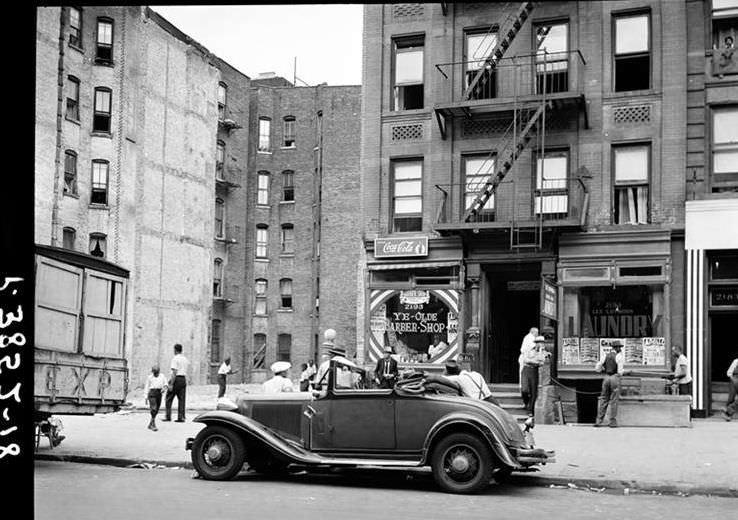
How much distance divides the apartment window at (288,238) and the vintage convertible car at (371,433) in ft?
131

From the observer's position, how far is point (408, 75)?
2633 cm

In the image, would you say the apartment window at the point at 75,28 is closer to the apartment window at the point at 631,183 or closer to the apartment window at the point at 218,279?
the apartment window at the point at 218,279

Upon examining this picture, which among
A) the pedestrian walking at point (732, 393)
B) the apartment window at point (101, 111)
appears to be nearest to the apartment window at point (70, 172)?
the apartment window at point (101, 111)

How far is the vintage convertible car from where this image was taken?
11867mm

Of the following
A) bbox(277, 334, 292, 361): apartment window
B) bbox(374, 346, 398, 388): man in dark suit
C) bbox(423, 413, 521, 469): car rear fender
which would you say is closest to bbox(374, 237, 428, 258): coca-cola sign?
bbox(374, 346, 398, 388): man in dark suit

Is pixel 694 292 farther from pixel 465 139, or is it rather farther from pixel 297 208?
pixel 297 208

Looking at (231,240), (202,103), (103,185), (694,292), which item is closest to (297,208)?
(231,240)

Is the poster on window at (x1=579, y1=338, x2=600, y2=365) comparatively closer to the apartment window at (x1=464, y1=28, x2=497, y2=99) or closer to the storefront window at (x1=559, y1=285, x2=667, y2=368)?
the storefront window at (x1=559, y1=285, x2=667, y2=368)

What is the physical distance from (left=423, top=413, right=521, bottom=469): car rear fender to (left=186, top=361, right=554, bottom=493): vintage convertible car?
1 cm

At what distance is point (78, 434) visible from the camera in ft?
62.0

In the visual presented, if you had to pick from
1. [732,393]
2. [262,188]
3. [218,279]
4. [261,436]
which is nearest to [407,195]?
[732,393]

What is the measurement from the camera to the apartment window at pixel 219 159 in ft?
161

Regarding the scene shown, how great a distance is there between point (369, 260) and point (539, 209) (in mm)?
4877

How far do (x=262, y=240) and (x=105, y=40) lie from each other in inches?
674
